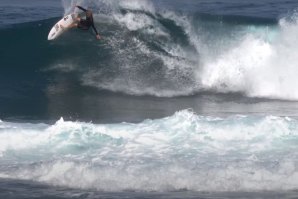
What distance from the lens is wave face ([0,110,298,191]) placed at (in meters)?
12.3

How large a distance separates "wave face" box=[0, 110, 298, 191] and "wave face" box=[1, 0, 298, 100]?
20.5 ft

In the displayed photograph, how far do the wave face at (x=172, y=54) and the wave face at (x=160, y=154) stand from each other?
6.24 m

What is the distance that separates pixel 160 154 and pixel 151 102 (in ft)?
22.9

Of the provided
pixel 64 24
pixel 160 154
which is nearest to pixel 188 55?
pixel 64 24

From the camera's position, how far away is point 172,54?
2431 cm

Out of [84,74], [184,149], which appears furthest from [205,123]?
[84,74]

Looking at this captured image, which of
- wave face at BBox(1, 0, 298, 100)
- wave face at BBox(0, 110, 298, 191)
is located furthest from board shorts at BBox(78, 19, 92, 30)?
wave face at BBox(0, 110, 298, 191)

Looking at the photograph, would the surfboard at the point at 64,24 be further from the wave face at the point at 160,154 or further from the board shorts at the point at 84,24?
the wave face at the point at 160,154

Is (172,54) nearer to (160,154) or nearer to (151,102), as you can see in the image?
(151,102)

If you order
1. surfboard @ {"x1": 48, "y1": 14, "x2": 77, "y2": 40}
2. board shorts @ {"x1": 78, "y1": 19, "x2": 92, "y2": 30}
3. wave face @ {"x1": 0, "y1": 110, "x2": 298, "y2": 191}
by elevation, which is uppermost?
surfboard @ {"x1": 48, "y1": 14, "x2": 77, "y2": 40}

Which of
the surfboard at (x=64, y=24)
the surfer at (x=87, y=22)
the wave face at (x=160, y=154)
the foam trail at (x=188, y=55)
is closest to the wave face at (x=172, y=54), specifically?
the foam trail at (x=188, y=55)

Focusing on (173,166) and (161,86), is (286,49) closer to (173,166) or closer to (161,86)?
(161,86)

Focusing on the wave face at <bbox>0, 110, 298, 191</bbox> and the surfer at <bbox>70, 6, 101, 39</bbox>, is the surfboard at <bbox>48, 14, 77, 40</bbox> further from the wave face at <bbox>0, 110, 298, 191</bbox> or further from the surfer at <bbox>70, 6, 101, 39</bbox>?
the wave face at <bbox>0, 110, 298, 191</bbox>

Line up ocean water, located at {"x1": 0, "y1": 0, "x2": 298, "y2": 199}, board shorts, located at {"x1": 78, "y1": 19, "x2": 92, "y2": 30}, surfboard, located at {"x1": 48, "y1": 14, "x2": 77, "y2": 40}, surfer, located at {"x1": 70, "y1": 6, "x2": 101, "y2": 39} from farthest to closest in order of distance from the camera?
1. surfboard, located at {"x1": 48, "y1": 14, "x2": 77, "y2": 40}
2. board shorts, located at {"x1": 78, "y1": 19, "x2": 92, "y2": 30}
3. surfer, located at {"x1": 70, "y1": 6, "x2": 101, "y2": 39}
4. ocean water, located at {"x1": 0, "y1": 0, "x2": 298, "y2": 199}
